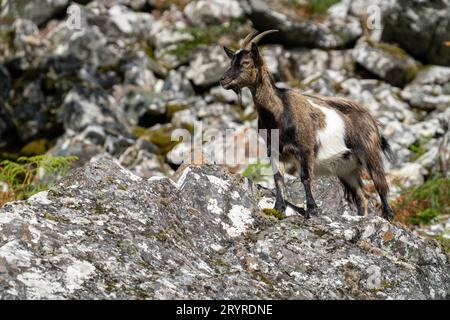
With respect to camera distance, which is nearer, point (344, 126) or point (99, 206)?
point (99, 206)

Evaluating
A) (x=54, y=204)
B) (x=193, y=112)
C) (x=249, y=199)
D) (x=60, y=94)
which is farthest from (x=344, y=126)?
(x=60, y=94)

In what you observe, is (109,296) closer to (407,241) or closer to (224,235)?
(224,235)

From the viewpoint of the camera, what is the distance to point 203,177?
6969mm

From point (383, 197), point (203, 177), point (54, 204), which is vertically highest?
point (54, 204)

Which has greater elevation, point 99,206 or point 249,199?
point 99,206

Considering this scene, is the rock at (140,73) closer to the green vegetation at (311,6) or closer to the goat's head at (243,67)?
the green vegetation at (311,6)

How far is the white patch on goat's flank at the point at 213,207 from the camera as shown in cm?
662

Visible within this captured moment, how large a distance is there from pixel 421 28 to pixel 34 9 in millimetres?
13132

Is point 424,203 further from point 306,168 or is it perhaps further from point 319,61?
point 319,61

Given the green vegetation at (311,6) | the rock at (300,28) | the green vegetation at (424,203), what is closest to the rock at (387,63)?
the rock at (300,28)

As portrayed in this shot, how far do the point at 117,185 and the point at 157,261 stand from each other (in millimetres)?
1167

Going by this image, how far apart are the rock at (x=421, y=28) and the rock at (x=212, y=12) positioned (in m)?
4.99
